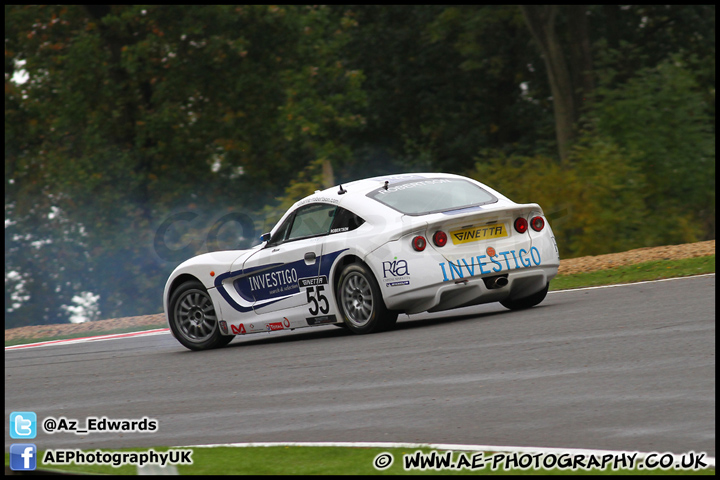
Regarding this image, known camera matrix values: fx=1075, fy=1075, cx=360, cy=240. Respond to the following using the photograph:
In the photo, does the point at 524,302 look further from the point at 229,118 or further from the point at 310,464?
the point at 229,118

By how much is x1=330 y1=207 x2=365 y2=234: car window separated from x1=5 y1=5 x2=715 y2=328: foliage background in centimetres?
1291

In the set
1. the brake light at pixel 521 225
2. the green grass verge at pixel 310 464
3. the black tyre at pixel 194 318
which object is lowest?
the green grass verge at pixel 310 464

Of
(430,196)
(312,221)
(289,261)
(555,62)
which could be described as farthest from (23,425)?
(555,62)

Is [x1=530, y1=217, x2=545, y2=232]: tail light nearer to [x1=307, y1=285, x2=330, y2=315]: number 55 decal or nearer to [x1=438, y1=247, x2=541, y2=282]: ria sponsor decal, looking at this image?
[x1=438, y1=247, x2=541, y2=282]: ria sponsor decal

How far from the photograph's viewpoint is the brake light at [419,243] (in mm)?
10453

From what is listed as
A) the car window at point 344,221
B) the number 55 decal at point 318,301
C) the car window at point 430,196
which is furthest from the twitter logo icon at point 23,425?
the car window at point 430,196

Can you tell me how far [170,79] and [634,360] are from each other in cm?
2388

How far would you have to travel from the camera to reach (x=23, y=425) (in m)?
7.89

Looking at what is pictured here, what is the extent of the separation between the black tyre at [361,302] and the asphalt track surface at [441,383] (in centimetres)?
20

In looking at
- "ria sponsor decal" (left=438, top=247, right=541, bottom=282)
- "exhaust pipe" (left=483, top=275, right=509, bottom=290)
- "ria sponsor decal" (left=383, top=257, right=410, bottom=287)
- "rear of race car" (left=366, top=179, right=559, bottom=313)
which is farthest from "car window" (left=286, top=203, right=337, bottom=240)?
"exhaust pipe" (left=483, top=275, right=509, bottom=290)

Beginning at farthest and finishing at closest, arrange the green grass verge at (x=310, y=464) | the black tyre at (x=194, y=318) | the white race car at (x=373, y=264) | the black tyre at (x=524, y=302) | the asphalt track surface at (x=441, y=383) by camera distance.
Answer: the black tyre at (x=194, y=318) → the black tyre at (x=524, y=302) → the white race car at (x=373, y=264) → the asphalt track surface at (x=441, y=383) → the green grass verge at (x=310, y=464)

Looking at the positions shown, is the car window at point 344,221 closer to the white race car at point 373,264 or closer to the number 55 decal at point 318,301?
the white race car at point 373,264

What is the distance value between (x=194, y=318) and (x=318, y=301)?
1.83 m

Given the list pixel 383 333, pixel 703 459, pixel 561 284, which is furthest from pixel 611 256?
pixel 703 459
